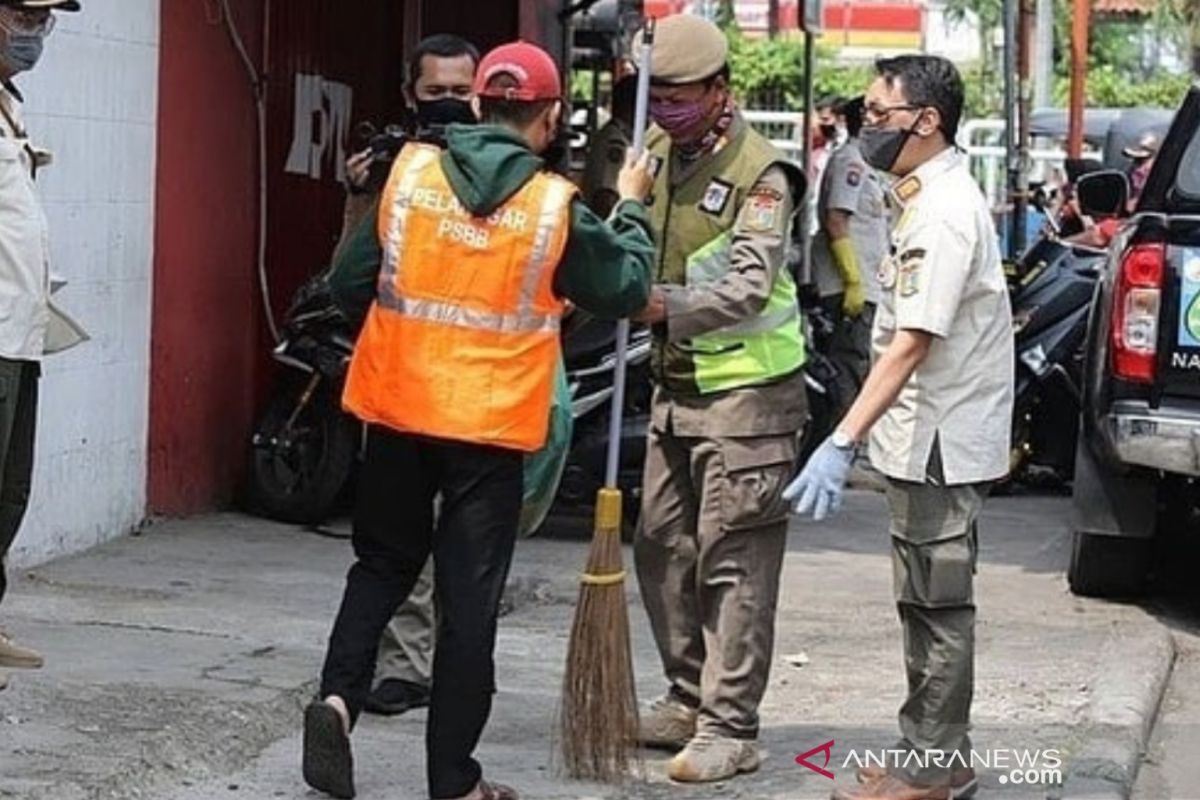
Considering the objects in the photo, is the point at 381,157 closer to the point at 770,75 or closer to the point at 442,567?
the point at 442,567

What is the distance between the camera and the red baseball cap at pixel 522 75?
5707 millimetres

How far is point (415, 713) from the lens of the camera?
22.5 feet

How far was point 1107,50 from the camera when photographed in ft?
131

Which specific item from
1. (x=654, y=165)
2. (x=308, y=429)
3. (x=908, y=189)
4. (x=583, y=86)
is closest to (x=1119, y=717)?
(x=908, y=189)

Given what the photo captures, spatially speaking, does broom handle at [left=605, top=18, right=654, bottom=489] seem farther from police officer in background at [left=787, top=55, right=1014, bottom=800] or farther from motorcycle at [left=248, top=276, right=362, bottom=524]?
motorcycle at [left=248, top=276, right=362, bottom=524]

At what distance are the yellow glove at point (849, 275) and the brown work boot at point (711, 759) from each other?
5.81 metres

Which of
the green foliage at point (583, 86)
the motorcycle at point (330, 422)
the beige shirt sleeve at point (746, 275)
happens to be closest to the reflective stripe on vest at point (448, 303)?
the beige shirt sleeve at point (746, 275)

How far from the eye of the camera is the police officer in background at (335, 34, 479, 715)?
6574 millimetres

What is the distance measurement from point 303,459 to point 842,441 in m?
4.67

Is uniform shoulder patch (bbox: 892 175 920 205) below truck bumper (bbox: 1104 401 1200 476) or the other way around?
the other way around

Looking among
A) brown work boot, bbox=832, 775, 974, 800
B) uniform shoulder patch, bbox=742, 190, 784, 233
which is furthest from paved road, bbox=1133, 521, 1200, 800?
uniform shoulder patch, bbox=742, 190, 784, 233

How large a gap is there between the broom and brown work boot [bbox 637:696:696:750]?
0.33 meters

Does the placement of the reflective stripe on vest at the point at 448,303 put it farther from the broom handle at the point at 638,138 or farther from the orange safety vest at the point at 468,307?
the broom handle at the point at 638,138

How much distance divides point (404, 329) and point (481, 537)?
51 centimetres
